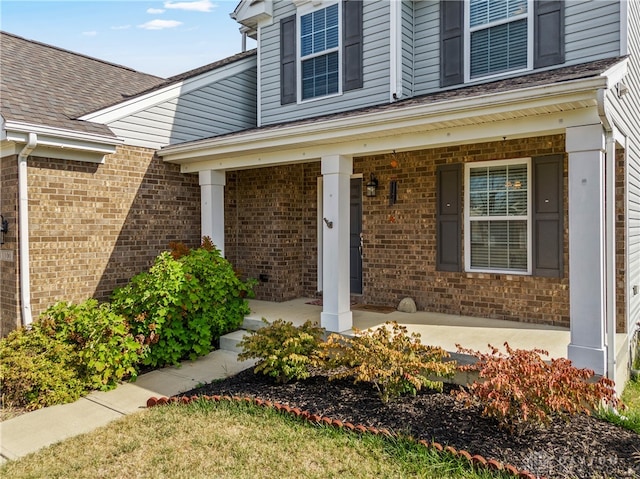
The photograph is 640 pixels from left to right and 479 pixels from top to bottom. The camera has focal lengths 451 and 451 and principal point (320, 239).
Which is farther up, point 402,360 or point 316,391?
point 402,360

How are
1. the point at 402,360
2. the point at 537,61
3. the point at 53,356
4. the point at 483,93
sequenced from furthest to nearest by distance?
1. the point at 537,61
2. the point at 53,356
3. the point at 483,93
4. the point at 402,360

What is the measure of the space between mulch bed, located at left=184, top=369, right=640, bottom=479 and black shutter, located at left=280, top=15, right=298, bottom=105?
5.86 meters

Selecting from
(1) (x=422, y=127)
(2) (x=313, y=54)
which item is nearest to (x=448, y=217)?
(1) (x=422, y=127)

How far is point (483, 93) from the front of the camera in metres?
4.71

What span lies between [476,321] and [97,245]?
5876 mm

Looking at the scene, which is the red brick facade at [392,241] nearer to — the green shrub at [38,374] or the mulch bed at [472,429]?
the mulch bed at [472,429]

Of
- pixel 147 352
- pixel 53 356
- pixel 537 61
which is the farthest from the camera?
pixel 537 61

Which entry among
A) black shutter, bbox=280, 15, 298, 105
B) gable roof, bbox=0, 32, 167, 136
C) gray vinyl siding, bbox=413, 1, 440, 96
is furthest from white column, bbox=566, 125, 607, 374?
gable roof, bbox=0, 32, 167, 136

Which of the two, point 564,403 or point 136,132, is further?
point 136,132

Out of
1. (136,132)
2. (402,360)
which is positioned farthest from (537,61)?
(136,132)

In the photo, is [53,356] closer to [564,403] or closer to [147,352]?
[147,352]

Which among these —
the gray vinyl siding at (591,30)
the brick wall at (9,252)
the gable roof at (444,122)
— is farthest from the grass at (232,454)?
the gray vinyl siding at (591,30)

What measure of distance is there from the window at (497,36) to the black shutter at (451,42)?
14 cm

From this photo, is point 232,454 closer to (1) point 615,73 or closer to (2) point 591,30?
(1) point 615,73
